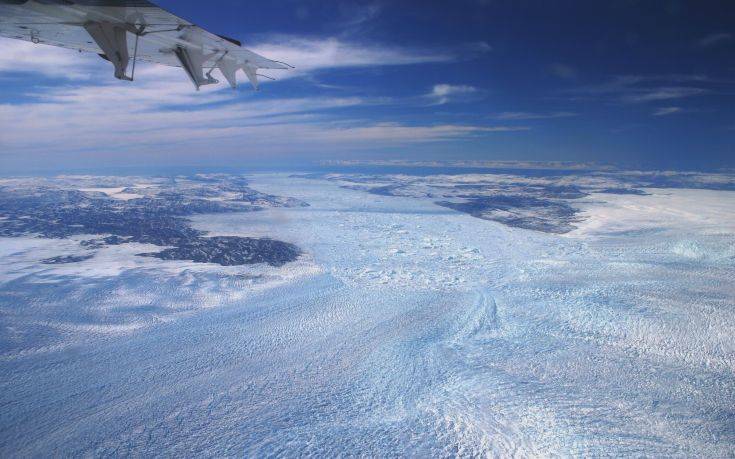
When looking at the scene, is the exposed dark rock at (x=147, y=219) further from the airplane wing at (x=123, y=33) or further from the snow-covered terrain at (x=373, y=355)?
the airplane wing at (x=123, y=33)

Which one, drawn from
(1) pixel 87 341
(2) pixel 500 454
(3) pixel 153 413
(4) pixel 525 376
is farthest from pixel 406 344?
(1) pixel 87 341

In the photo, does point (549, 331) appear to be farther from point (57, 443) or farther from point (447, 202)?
point (447, 202)

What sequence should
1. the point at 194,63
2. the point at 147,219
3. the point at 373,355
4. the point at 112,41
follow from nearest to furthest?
the point at 112,41
the point at 194,63
the point at 373,355
the point at 147,219

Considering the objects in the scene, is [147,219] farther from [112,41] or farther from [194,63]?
[112,41]

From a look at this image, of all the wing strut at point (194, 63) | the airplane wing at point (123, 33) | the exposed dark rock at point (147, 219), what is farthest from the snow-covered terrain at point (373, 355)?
the airplane wing at point (123, 33)

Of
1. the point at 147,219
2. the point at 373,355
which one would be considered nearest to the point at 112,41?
the point at 373,355

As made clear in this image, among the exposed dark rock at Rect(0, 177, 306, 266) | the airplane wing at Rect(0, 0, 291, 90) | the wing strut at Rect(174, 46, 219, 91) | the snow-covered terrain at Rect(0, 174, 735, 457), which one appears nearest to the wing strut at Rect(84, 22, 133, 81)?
the airplane wing at Rect(0, 0, 291, 90)

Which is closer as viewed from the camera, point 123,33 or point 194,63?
point 123,33
